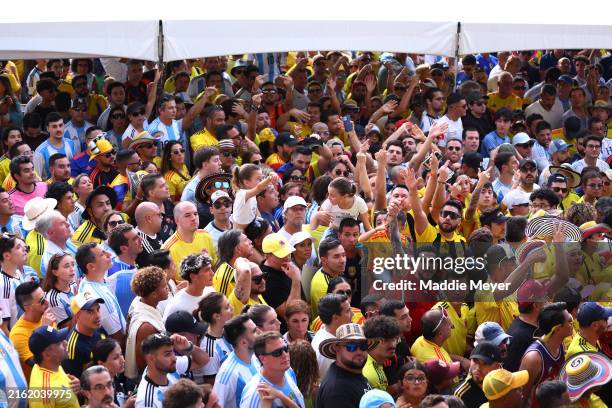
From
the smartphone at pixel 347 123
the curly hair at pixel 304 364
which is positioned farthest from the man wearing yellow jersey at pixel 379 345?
the smartphone at pixel 347 123

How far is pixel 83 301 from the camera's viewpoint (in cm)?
700

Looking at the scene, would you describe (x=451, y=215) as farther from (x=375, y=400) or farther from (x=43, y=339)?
(x=43, y=339)

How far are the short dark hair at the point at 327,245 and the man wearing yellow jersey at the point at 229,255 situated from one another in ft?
1.60

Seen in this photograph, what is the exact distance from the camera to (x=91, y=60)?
13812 millimetres

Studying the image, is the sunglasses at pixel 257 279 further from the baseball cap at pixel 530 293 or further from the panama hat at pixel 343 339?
the baseball cap at pixel 530 293

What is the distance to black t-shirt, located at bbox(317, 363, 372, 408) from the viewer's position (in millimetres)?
6426

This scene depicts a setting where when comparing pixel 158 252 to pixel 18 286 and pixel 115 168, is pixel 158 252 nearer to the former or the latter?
pixel 18 286

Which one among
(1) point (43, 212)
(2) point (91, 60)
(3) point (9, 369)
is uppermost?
(2) point (91, 60)

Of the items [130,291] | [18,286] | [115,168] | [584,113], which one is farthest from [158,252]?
[584,113]

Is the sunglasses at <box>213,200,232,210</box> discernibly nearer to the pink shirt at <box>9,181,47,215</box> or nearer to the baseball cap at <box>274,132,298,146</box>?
the pink shirt at <box>9,181,47,215</box>

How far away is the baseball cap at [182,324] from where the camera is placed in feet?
22.3

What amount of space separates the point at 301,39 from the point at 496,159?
7.25 ft

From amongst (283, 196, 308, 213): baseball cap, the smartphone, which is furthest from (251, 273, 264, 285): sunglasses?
the smartphone

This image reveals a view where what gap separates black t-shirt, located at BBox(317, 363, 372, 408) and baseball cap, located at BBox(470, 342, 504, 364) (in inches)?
25.5
